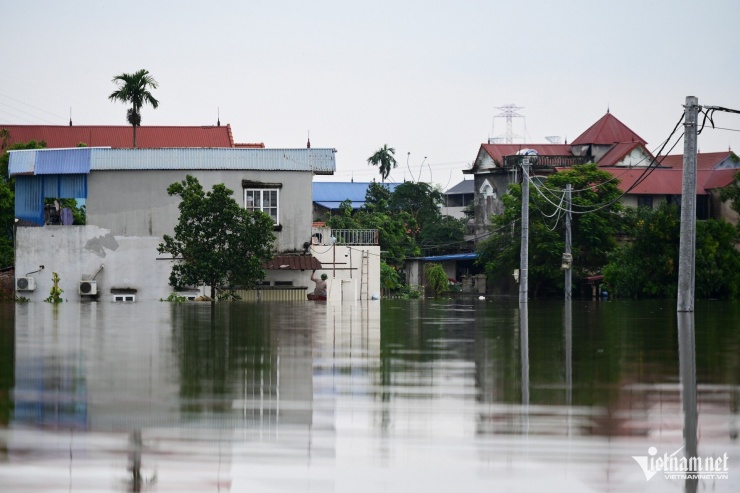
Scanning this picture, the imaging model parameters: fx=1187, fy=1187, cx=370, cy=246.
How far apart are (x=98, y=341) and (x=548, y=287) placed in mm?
52490

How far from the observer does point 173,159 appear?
146 feet

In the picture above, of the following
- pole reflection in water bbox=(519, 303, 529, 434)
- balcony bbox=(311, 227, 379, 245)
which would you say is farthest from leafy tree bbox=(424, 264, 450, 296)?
pole reflection in water bbox=(519, 303, 529, 434)

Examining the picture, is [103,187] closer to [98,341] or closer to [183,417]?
[98,341]

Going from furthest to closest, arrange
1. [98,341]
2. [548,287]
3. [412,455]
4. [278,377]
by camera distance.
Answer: [548,287]
[98,341]
[278,377]
[412,455]

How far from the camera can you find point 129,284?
44.1 metres

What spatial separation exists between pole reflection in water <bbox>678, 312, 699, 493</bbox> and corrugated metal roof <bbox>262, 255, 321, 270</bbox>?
2644 cm

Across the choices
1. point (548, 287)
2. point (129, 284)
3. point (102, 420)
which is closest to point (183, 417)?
point (102, 420)

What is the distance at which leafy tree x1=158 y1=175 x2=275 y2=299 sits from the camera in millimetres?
38594

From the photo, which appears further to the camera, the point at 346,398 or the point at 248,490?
the point at 346,398

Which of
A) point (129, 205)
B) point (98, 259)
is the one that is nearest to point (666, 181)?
point (129, 205)

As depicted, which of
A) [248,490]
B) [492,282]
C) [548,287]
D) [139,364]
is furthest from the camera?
[492,282]

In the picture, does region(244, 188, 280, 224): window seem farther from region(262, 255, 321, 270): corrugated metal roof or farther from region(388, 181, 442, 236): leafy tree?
region(388, 181, 442, 236): leafy tree

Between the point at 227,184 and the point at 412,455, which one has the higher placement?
the point at 227,184

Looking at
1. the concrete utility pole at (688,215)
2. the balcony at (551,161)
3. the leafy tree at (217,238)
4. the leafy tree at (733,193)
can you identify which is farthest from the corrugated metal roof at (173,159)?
the balcony at (551,161)
